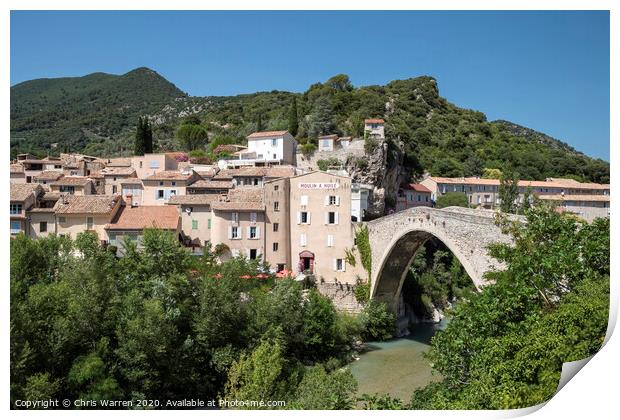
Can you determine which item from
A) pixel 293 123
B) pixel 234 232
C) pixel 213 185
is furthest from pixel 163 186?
pixel 293 123

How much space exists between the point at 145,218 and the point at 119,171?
7.60 metres

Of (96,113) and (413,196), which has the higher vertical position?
(96,113)

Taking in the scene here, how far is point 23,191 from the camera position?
18.4 metres

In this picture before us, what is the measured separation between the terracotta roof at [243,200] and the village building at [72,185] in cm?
650

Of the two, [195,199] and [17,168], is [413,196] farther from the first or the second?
[17,168]

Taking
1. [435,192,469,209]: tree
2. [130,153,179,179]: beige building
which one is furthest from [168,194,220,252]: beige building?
[435,192,469,209]: tree

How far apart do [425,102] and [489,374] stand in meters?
43.5

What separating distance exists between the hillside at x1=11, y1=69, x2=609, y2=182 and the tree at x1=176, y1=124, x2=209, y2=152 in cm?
123

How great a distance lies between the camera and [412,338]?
62.7 ft

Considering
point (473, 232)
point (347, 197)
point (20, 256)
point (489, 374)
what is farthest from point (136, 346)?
point (347, 197)

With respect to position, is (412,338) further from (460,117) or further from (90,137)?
(90,137)

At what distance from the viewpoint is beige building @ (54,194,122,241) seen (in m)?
18.2

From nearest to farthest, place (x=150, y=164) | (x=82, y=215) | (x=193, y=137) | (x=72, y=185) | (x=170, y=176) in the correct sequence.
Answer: (x=82, y=215), (x=72, y=185), (x=170, y=176), (x=150, y=164), (x=193, y=137)

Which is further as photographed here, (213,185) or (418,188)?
(418,188)
